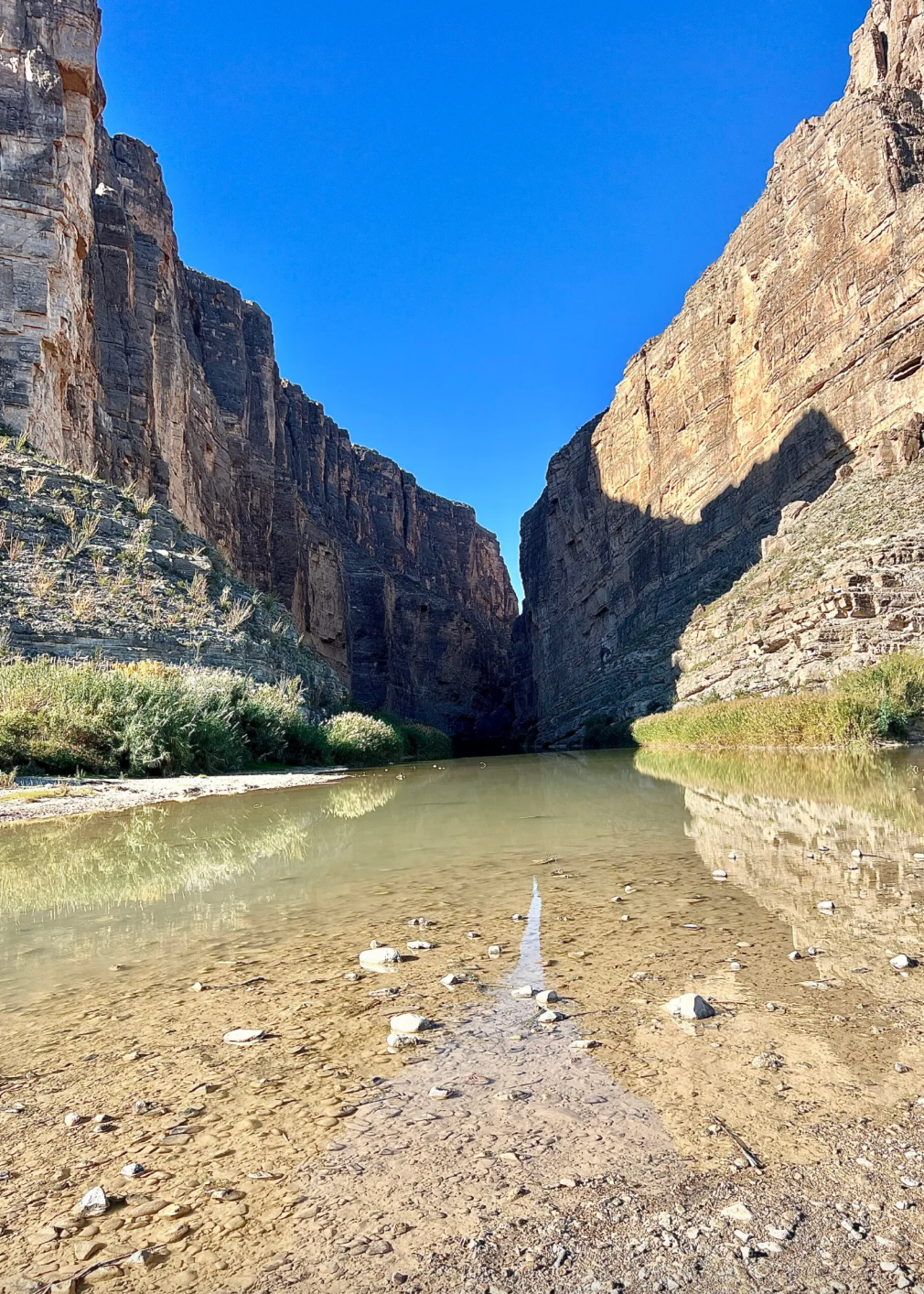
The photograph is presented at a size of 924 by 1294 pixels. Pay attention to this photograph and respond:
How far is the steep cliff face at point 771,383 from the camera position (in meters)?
28.6

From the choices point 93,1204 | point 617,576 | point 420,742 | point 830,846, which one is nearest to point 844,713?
point 830,846

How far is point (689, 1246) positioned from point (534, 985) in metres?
1.45

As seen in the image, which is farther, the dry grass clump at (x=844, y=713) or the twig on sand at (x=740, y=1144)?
the dry grass clump at (x=844, y=713)

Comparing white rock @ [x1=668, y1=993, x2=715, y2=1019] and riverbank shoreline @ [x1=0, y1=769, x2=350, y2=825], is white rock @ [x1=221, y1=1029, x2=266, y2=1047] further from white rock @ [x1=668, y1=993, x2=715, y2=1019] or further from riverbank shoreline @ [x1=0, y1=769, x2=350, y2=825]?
riverbank shoreline @ [x1=0, y1=769, x2=350, y2=825]

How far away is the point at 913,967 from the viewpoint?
105 inches

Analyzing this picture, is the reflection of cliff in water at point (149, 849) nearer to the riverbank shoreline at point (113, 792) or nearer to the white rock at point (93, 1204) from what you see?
the riverbank shoreline at point (113, 792)

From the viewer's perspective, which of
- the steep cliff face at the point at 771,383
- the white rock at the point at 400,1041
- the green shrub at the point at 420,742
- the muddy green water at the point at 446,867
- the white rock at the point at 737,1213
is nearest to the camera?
the white rock at the point at 737,1213

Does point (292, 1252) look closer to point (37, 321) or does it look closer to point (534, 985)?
point (534, 985)

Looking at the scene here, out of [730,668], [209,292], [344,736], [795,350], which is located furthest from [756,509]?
[209,292]

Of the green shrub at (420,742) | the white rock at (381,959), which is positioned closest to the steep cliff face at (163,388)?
the green shrub at (420,742)

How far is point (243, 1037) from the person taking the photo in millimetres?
2322

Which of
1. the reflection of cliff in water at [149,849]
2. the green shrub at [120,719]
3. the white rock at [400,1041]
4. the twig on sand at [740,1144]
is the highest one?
the green shrub at [120,719]

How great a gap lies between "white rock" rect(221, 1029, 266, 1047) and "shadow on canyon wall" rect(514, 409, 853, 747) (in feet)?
89.8

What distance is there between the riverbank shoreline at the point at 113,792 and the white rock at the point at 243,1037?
6.31 meters
